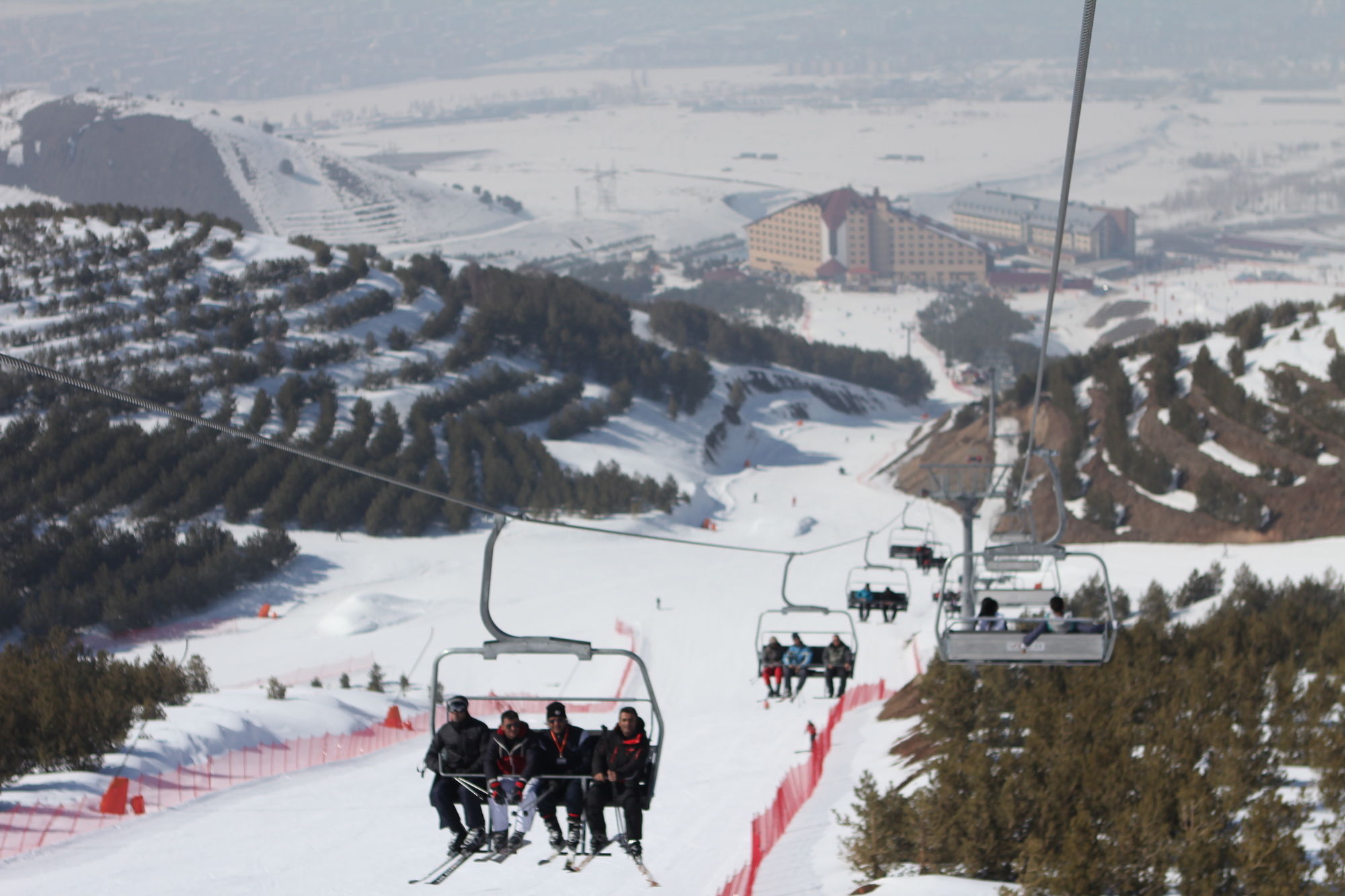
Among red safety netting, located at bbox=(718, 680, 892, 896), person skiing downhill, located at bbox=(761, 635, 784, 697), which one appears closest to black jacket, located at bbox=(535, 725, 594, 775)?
red safety netting, located at bbox=(718, 680, 892, 896)

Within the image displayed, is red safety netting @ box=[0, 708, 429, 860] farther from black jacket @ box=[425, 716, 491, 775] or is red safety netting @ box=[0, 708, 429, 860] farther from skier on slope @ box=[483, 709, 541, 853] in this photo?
skier on slope @ box=[483, 709, 541, 853]

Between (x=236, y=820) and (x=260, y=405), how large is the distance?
4500 cm

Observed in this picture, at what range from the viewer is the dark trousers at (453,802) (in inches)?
482

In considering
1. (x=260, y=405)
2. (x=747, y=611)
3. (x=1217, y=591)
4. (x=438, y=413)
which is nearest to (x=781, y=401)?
(x=438, y=413)

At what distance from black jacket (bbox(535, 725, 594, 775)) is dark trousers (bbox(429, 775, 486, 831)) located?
89 centimetres

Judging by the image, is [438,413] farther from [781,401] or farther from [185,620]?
[781,401]

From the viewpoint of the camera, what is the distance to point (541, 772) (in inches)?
466

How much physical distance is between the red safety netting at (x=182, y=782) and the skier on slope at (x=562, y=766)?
1085 centimetres

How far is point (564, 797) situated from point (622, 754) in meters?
0.84

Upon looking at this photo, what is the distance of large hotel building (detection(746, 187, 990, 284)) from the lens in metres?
187

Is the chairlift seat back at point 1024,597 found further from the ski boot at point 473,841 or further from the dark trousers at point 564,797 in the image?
the ski boot at point 473,841

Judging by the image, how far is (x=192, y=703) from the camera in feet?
89.5

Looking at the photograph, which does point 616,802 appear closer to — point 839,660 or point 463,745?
point 463,745

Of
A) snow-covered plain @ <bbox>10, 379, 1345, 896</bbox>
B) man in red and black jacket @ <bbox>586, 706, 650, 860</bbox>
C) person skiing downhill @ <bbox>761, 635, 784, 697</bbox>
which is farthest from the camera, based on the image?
person skiing downhill @ <bbox>761, 635, 784, 697</bbox>
